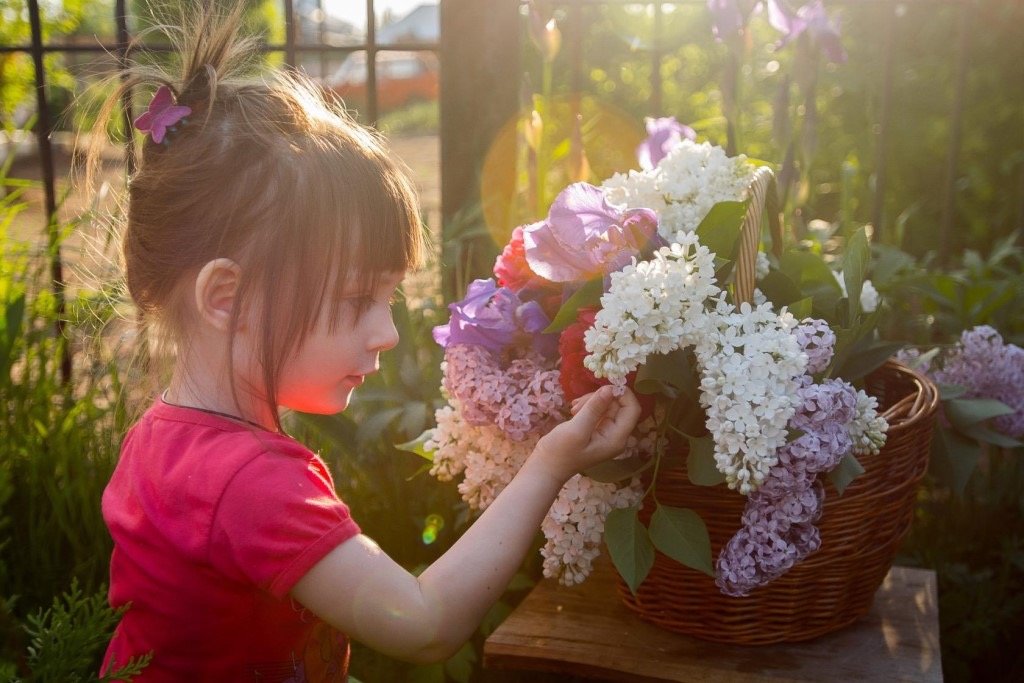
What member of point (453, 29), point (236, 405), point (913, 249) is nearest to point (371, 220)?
point (236, 405)

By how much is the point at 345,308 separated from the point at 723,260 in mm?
482

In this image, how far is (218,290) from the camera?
1218 millimetres

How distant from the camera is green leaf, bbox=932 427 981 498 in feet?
5.86

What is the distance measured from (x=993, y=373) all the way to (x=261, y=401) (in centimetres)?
136

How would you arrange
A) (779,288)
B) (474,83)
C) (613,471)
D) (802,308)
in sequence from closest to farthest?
(613,471) < (802,308) < (779,288) < (474,83)

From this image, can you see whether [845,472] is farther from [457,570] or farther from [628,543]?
[457,570]

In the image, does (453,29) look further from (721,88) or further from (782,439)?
(782,439)

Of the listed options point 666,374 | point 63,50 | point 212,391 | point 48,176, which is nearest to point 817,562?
point 666,374

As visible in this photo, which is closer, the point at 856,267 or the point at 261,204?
the point at 261,204

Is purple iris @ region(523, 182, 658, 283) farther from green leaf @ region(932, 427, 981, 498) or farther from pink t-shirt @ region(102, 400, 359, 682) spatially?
green leaf @ region(932, 427, 981, 498)

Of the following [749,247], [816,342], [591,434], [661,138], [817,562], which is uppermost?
[661,138]

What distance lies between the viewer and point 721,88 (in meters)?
2.26

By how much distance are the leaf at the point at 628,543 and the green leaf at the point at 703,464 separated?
4.0 inches

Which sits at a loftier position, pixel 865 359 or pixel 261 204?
pixel 261 204
